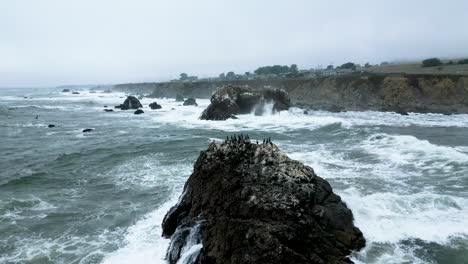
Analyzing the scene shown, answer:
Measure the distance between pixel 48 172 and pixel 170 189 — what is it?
988cm

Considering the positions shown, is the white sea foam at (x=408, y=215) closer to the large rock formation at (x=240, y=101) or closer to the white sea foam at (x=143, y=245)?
the white sea foam at (x=143, y=245)

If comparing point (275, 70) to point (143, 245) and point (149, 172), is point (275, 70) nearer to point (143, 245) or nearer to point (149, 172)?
point (149, 172)

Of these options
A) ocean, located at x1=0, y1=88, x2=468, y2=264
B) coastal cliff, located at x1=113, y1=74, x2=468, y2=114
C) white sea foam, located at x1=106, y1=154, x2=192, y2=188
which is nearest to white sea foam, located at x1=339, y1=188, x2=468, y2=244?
ocean, located at x1=0, y1=88, x2=468, y2=264

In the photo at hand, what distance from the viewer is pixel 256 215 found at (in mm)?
11898

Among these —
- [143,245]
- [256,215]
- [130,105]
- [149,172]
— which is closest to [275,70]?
[130,105]

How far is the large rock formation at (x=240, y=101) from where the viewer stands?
52250 millimetres

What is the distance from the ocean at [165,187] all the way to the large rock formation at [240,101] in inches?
416

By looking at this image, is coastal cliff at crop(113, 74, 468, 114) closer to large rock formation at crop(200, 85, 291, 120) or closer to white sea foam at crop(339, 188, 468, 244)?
large rock formation at crop(200, 85, 291, 120)

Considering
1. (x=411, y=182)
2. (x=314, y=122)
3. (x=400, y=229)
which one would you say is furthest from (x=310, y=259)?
(x=314, y=122)

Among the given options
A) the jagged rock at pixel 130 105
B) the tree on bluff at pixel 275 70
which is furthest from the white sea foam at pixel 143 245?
the tree on bluff at pixel 275 70

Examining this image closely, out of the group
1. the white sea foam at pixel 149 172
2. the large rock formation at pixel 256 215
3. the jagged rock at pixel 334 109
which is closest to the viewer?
the large rock formation at pixel 256 215

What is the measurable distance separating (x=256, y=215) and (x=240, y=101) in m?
44.6

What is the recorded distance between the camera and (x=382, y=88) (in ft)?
198

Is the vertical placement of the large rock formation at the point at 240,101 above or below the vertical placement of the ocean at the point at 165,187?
above
